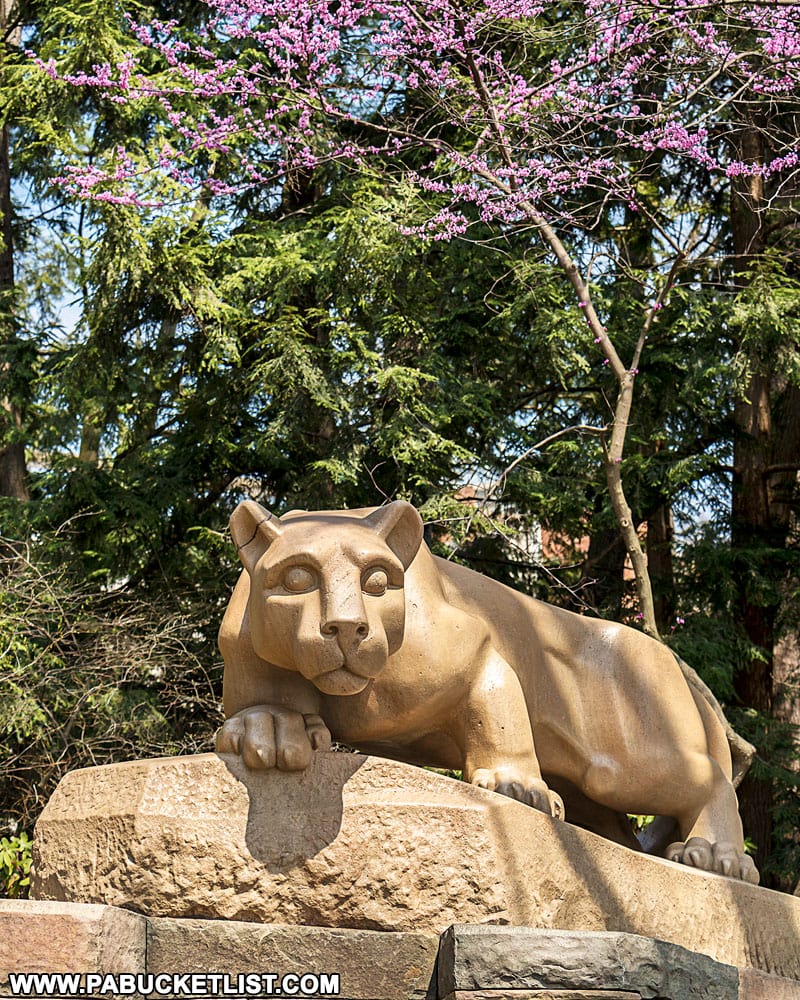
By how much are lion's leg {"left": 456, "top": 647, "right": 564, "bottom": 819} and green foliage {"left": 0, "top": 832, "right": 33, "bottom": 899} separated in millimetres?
4231

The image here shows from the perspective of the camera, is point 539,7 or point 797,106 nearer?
point 539,7

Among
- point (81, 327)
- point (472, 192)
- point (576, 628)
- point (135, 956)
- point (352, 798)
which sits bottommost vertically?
point (135, 956)

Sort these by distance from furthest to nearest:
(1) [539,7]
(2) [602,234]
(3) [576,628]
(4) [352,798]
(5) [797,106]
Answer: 1. (2) [602,234]
2. (5) [797,106]
3. (1) [539,7]
4. (3) [576,628]
5. (4) [352,798]

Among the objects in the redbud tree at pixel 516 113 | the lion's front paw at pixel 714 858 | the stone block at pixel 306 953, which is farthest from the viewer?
the redbud tree at pixel 516 113

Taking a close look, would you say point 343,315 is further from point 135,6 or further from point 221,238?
point 135,6

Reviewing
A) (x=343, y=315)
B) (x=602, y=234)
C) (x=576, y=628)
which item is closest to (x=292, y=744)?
(x=576, y=628)

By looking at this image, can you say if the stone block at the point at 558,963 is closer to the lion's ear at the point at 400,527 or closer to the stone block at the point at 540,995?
the stone block at the point at 540,995

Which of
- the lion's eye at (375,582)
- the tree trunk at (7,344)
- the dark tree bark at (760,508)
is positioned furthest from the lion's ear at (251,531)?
→ the tree trunk at (7,344)

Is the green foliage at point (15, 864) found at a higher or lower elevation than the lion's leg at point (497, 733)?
lower

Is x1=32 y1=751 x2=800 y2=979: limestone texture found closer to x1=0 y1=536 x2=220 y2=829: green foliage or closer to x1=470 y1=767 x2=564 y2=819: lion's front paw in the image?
x1=470 y1=767 x2=564 y2=819: lion's front paw

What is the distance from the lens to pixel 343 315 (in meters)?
10.3

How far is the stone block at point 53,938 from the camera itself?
9.57ft

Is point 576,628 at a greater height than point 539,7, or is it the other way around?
point 539,7

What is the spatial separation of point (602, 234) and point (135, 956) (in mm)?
9363
